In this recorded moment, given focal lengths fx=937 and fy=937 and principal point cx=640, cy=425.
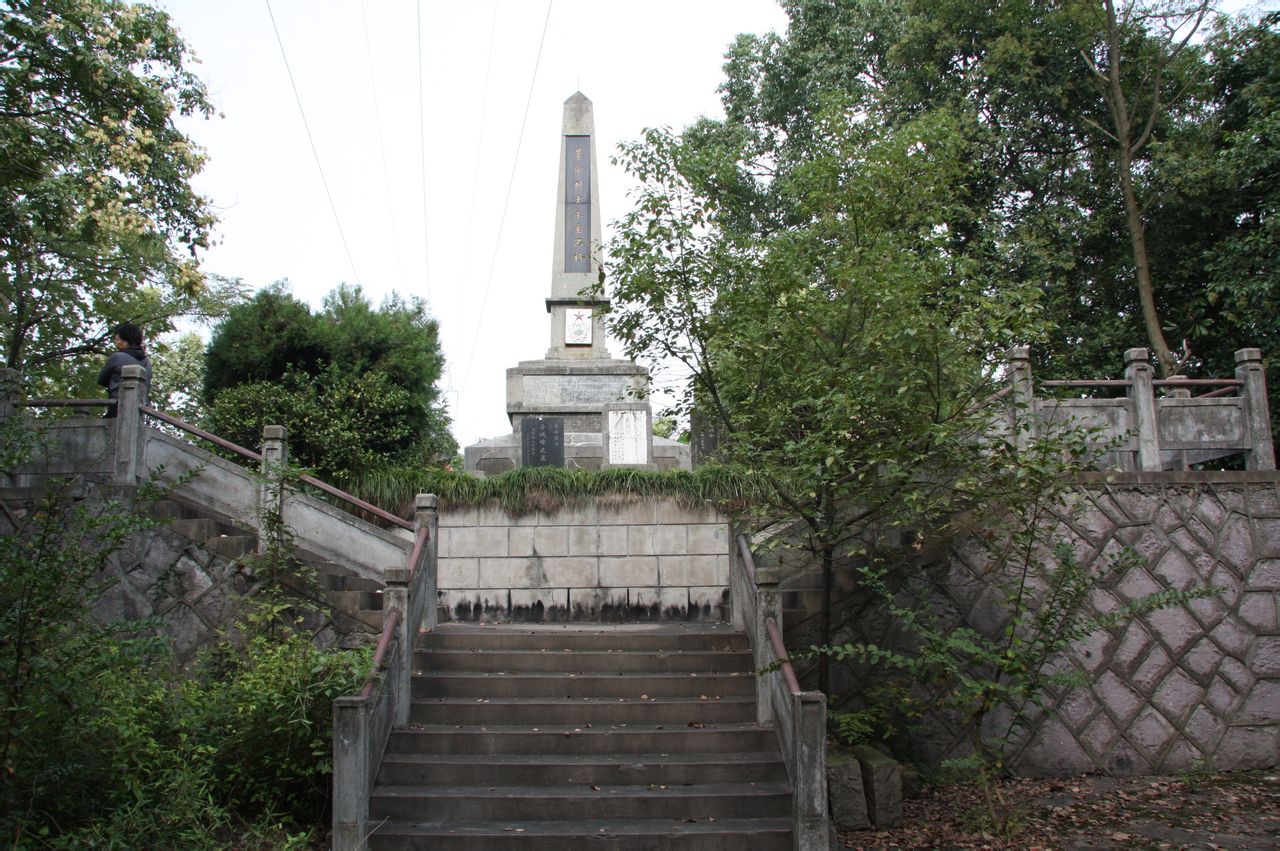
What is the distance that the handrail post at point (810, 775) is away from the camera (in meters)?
6.36

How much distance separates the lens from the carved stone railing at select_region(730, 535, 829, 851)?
6383 mm

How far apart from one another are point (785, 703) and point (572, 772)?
167 centimetres

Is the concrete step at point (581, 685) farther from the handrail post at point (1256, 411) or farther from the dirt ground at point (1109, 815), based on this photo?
the handrail post at point (1256, 411)

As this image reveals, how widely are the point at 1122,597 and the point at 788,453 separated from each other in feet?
13.0

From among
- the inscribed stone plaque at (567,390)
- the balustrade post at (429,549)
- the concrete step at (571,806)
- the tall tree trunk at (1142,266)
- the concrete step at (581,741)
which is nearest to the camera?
the concrete step at (571,806)

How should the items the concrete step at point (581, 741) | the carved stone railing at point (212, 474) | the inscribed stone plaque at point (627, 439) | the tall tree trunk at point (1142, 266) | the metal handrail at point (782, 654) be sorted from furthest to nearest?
the tall tree trunk at point (1142, 266)
the inscribed stone plaque at point (627, 439)
the carved stone railing at point (212, 474)
the concrete step at point (581, 741)
the metal handrail at point (782, 654)

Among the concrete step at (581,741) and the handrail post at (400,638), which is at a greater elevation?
the handrail post at (400,638)

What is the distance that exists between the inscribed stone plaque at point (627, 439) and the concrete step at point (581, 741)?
5.97 meters

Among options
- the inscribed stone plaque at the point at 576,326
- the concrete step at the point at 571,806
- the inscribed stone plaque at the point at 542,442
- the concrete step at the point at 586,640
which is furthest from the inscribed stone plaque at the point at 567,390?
the concrete step at the point at 571,806

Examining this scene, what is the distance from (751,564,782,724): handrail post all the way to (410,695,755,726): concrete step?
0.14 meters

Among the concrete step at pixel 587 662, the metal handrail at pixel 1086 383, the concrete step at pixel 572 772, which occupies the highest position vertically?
the metal handrail at pixel 1086 383

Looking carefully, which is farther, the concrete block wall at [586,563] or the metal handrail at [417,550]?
the concrete block wall at [586,563]

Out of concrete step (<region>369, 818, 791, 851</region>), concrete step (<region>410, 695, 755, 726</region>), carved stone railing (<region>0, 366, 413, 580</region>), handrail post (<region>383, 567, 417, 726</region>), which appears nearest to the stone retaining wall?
concrete step (<region>410, 695, 755, 726</region>)

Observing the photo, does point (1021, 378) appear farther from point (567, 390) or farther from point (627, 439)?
point (567, 390)
